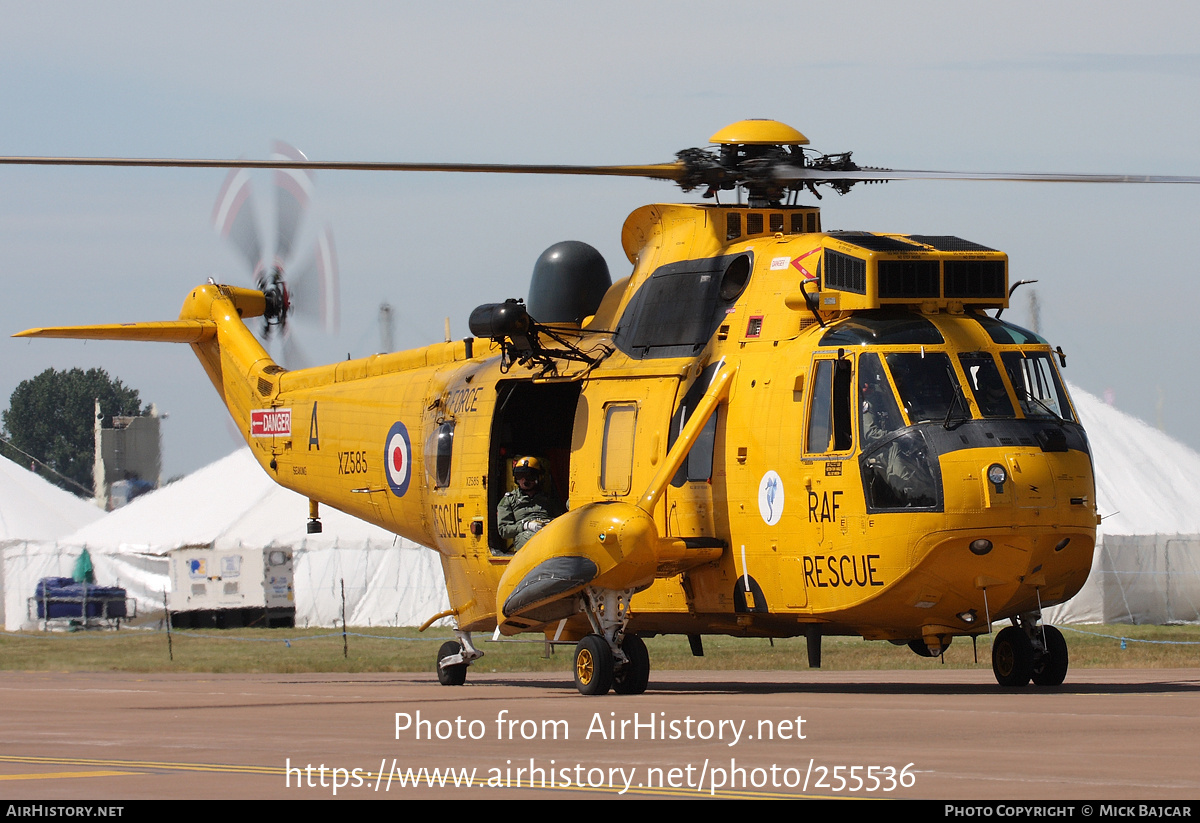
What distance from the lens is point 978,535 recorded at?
15.1m

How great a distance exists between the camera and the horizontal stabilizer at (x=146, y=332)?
81.7ft

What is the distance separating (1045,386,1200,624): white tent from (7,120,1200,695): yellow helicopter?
20.2 m

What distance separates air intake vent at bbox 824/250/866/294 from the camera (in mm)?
16328

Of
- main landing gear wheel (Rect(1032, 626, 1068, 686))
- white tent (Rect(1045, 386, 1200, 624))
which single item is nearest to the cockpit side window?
main landing gear wheel (Rect(1032, 626, 1068, 686))

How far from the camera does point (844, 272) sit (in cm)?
1655

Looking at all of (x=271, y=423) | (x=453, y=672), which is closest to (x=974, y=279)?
(x=453, y=672)

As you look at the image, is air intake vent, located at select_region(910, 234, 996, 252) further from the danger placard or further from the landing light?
the danger placard

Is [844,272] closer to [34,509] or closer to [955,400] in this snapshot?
[955,400]

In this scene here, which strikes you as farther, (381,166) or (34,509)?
(34,509)

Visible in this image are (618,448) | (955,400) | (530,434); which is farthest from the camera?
(530,434)

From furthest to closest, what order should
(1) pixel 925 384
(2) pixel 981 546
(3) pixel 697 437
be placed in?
1. (3) pixel 697 437
2. (1) pixel 925 384
3. (2) pixel 981 546

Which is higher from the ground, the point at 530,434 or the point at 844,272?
the point at 844,272

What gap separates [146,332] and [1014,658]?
49.3 feet
